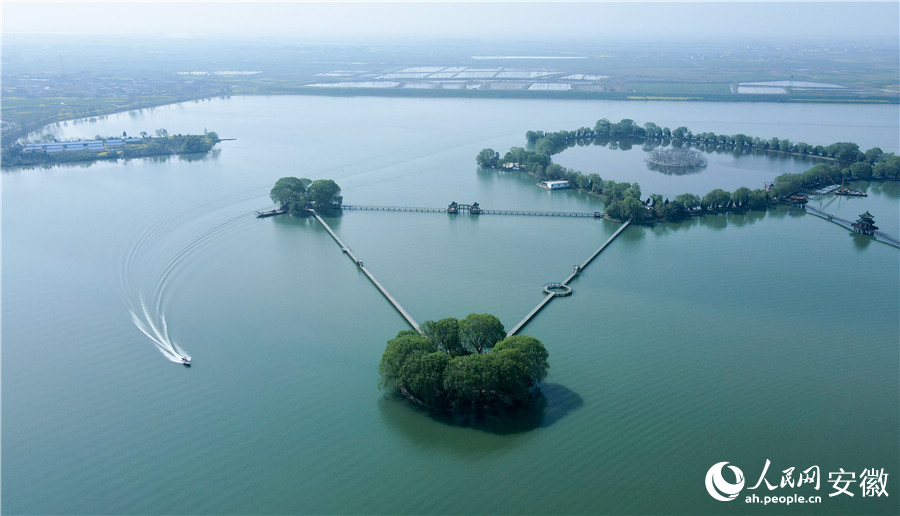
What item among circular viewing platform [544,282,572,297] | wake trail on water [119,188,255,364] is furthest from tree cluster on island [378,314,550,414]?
wake trail on water [119,188,255,364]

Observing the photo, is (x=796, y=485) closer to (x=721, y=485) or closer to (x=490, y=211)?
(x=721, y=485)

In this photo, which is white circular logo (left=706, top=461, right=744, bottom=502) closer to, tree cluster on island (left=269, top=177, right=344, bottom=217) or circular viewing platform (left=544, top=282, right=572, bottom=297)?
circular viewing platform (left=544, top=282, right=572, bottom=297)

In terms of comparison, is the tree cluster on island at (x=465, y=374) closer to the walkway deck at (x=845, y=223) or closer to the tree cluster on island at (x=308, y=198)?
the tree cluster on island at (x=308, y=198)

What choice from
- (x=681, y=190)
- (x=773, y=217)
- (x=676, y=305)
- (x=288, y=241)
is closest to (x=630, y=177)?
(x=681, y=190)

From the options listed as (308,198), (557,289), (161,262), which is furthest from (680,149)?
(161,262)

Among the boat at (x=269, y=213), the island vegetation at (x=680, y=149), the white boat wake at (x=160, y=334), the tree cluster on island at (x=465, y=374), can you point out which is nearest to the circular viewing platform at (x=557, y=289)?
the tree cluster on island at (x=465, y=374)

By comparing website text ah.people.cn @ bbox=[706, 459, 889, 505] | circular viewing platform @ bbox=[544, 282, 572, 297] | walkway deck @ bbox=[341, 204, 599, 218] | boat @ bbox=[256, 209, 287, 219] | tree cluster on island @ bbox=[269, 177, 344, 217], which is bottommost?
website text ah.people.cn @ bbox=[706, 459, 889, 505]
